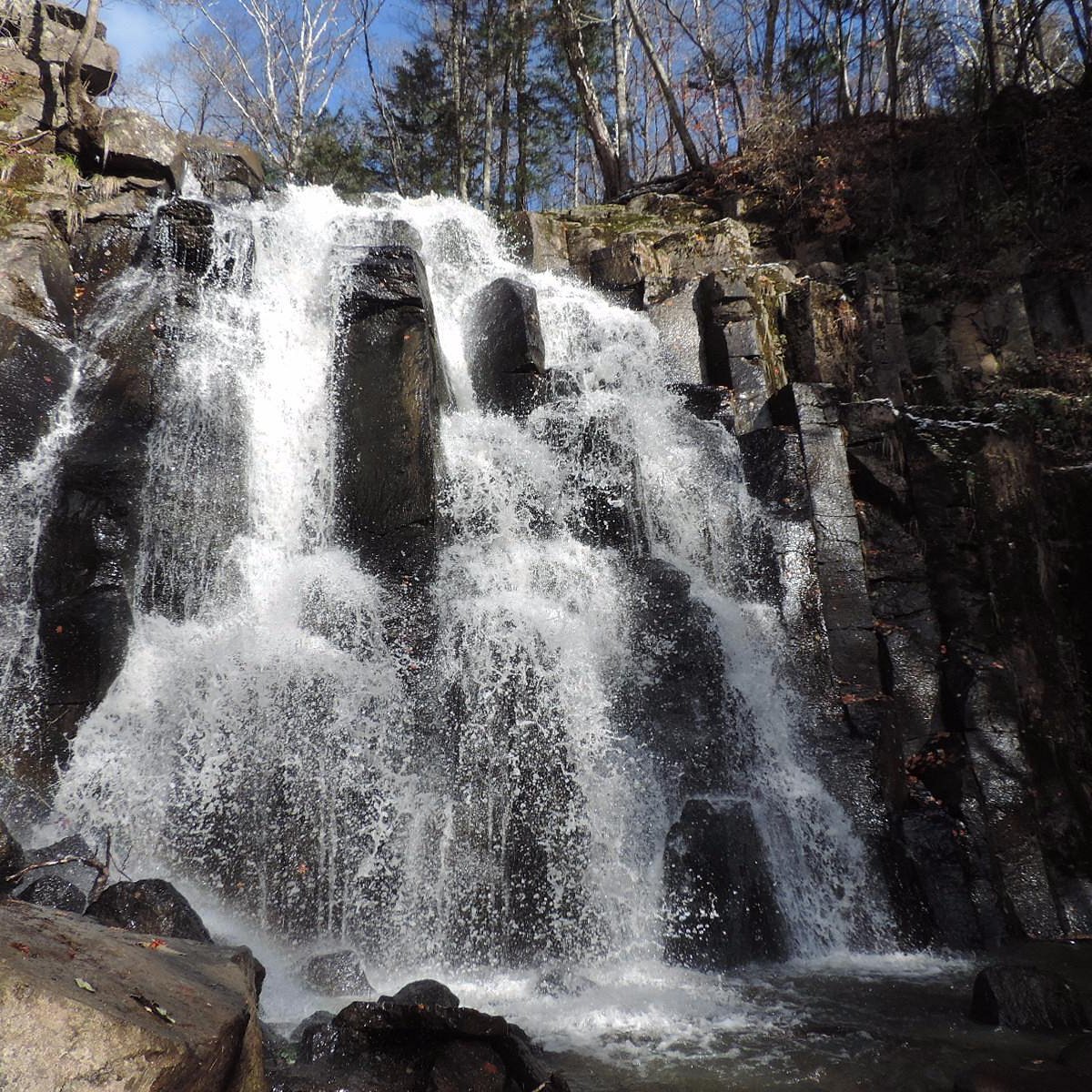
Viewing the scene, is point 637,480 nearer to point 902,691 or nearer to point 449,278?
point 902,691

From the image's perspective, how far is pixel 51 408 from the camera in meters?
8.48

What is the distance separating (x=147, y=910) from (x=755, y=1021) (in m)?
3.31

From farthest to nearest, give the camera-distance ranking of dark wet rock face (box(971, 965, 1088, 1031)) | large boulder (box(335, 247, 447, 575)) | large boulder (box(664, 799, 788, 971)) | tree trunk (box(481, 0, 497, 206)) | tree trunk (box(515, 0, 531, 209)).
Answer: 1. tree trunk (box(515, 0, 531, 209))
2. tree trunk (box(481, 0, 497, 206))
3. large boulder (box(335, 247, 447, 575))
4. large boulder (box(664, 799, 788, 971))
5. dark wet rock face (box(971, 965, 1088, 1031))

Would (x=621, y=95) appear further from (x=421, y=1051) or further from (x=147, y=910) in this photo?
(x=421, y=1051)

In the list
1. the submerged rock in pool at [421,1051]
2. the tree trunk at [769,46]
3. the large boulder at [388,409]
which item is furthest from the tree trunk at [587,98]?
the submerged rock in pool at [421,1051]

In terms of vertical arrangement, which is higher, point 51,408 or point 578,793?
point 51,408

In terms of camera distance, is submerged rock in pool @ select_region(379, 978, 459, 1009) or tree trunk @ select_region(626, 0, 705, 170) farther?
tree trunk @ select_region(626, 0, 705, 170)

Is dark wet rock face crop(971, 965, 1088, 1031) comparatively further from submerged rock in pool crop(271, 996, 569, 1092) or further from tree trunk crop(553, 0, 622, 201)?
tree trunk crop(553, 0, 622, 201)

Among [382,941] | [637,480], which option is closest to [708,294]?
[637,480]

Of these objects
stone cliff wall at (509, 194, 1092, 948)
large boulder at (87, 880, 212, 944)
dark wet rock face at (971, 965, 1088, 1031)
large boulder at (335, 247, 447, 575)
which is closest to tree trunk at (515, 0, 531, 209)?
stone cliff wall at (509, 194, 1092, 948)

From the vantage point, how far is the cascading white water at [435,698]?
5715mm

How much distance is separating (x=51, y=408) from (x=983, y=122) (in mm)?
15506

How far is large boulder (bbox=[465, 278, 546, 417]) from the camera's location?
1009 cm

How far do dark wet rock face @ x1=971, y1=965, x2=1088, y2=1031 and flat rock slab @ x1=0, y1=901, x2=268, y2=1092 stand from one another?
12.4ft
